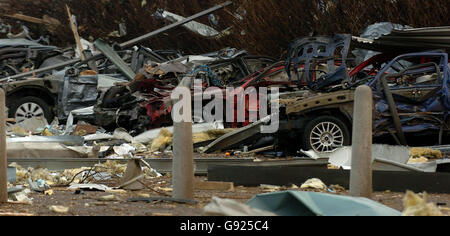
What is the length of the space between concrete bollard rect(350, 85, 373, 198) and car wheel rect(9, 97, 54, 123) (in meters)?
14.7

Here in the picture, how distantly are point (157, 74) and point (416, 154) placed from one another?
8.58 meters

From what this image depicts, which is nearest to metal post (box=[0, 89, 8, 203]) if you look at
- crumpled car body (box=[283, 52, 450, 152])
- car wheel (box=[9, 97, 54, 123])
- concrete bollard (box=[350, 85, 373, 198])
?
concrete bollard (box=[350, 85, 373, 198])

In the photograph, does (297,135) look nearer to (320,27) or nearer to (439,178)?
(439,178)

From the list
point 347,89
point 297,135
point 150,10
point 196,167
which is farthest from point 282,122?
point 150,10

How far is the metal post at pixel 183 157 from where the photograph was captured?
25.7ft

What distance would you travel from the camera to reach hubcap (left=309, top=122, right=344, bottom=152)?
47.2 feet

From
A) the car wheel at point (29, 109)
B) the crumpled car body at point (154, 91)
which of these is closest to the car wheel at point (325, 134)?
the crumpled car body at point (154, 91)

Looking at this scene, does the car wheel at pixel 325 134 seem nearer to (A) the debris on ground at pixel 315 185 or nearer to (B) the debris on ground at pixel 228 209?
(A) the debris on ground at pixel 315 185

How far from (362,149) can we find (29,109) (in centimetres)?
1503

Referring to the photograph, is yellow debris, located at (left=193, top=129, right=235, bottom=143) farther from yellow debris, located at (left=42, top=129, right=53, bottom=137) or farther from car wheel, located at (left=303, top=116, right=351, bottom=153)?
yellow debris, located at (left=42, top=129, right=53, bottom=137)

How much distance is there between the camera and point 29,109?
838 inches

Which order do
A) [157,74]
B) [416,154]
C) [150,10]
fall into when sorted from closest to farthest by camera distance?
[416,154] → [157,74] → [150,10]

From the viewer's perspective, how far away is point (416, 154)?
42.5 feet
